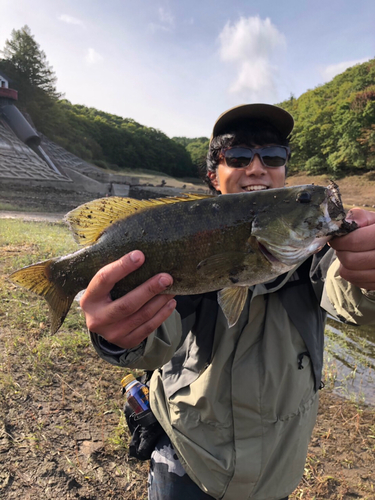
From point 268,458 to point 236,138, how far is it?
3011 mm

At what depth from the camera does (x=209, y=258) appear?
6.85ft

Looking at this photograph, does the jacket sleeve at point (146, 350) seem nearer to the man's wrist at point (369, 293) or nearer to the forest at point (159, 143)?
the man's wrist at point (369, 293)

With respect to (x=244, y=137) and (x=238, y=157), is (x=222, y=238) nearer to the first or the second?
(x=238, y=157)

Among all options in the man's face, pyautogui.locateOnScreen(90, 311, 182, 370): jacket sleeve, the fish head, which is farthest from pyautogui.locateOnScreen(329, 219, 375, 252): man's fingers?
the man's face

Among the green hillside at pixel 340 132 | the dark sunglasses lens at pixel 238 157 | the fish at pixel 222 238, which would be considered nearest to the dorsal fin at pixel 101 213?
the fish at pixel 222 238

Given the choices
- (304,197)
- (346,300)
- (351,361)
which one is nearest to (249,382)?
(346,300)

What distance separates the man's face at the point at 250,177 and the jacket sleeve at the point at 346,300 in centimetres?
121

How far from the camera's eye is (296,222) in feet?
6.70

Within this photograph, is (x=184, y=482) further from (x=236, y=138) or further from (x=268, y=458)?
(x=236, y=138)

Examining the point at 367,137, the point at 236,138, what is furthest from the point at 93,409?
the point at 367,137

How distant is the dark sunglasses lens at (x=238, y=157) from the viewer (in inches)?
130

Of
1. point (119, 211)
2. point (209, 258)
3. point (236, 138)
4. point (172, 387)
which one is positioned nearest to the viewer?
point (209, 258)

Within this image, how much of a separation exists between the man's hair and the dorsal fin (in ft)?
4.97

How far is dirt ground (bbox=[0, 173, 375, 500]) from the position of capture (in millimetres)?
2873
